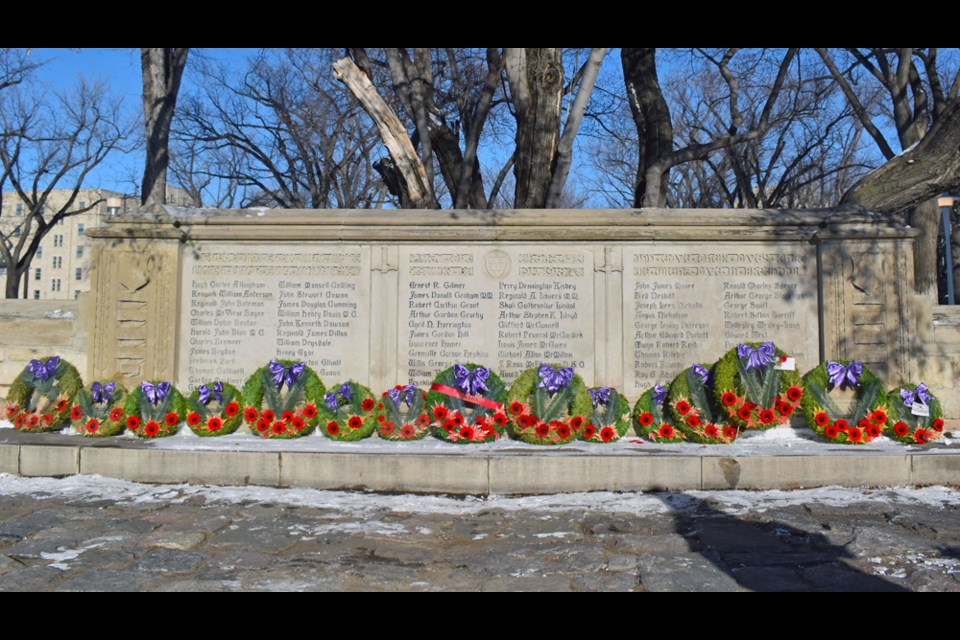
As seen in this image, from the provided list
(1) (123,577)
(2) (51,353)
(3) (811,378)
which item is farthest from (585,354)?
(2) (51,353)

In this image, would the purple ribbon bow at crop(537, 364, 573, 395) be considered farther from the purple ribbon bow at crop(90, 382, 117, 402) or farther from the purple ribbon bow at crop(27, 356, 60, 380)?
the purple ribbon bow at crop(27, 356, 60, 380)

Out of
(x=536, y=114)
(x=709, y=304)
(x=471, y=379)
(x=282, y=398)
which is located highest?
(x=536, y=114)

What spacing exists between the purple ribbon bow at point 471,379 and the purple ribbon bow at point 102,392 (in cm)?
338

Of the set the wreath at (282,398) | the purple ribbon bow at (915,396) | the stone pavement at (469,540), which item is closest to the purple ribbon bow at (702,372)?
the stone pavement at (469,540)

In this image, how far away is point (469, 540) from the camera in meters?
4.86

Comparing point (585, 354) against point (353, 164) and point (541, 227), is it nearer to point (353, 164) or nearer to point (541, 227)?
point (541, 227)

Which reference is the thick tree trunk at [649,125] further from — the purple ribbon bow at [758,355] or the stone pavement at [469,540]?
the stone pavement at [469,540]

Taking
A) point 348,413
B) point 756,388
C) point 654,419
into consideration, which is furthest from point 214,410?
point 756,388

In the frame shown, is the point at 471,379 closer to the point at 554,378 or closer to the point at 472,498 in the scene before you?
the point at 554,378

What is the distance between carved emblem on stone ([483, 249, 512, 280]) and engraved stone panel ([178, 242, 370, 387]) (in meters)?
1.27

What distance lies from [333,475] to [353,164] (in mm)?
25739

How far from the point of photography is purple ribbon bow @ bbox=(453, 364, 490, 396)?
744 centimetres

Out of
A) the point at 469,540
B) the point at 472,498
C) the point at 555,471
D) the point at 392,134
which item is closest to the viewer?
the point at 469,540

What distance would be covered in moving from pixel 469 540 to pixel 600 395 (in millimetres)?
3052
